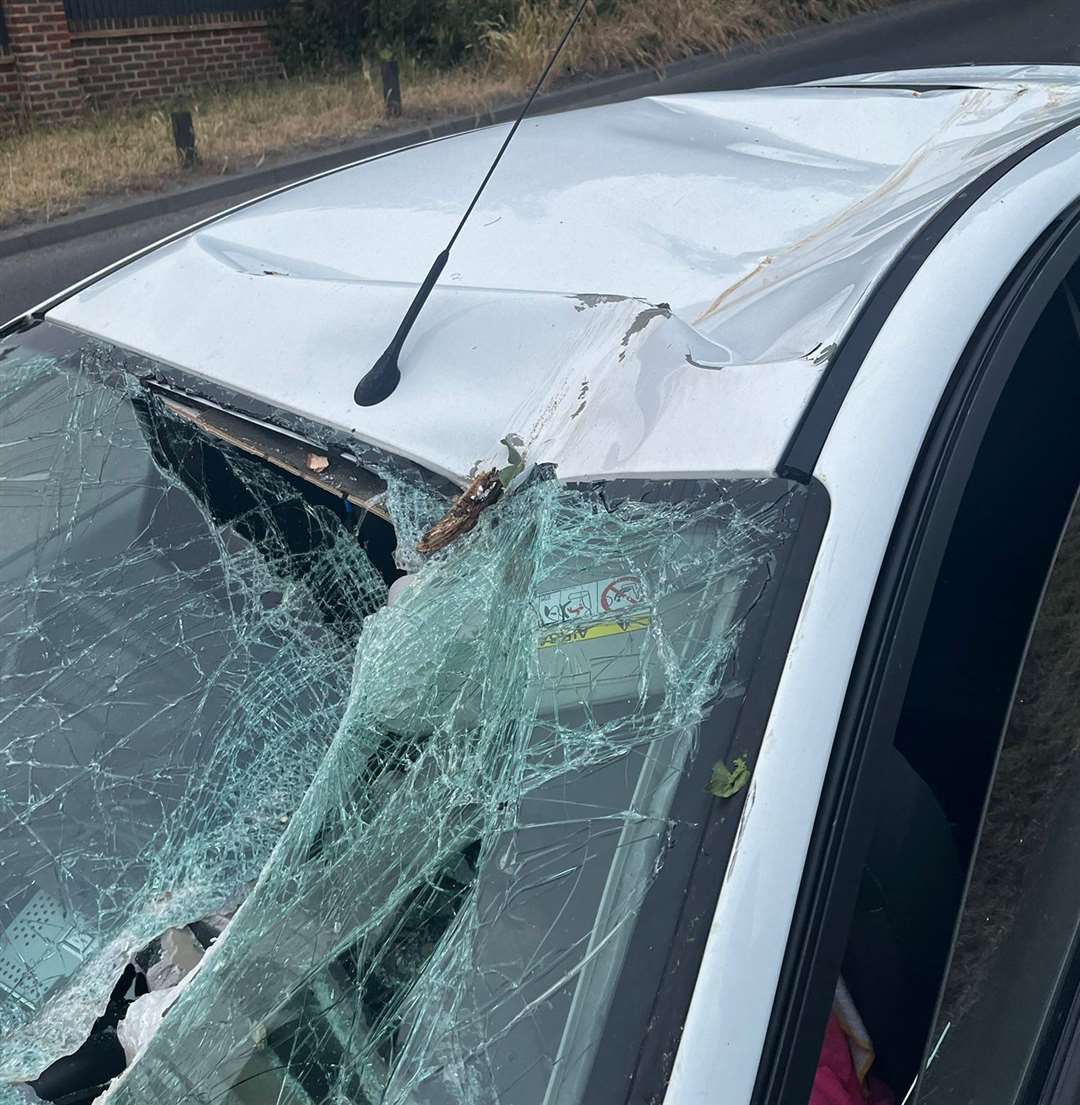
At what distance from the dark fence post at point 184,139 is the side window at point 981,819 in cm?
764

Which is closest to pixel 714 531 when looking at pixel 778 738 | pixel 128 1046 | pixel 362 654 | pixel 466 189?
pixel 778 738

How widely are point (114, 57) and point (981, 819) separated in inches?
447

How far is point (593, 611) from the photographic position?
1.38 m

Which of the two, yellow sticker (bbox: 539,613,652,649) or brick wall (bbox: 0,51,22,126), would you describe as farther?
brick wall (bbox: 0,51,22,126)

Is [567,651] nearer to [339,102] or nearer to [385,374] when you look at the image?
[385,374]

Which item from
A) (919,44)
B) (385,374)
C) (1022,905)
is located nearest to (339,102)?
(919,44)

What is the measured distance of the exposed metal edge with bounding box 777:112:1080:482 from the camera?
132 centimetres

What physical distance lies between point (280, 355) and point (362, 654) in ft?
1.75

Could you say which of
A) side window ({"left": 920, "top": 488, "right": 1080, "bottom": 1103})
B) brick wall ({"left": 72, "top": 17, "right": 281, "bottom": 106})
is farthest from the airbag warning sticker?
brick wall ({"left": 72, "top": 17, "right": 281, "bottom": 106})

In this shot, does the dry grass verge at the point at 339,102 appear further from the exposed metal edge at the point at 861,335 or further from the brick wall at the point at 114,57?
the exposed metal edge at the point at 861,335

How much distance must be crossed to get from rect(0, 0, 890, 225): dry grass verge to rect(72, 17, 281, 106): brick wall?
32 centimetres

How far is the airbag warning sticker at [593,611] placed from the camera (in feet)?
4.45

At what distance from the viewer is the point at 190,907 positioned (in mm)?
1543

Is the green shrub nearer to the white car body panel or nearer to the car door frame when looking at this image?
the white car body panel
